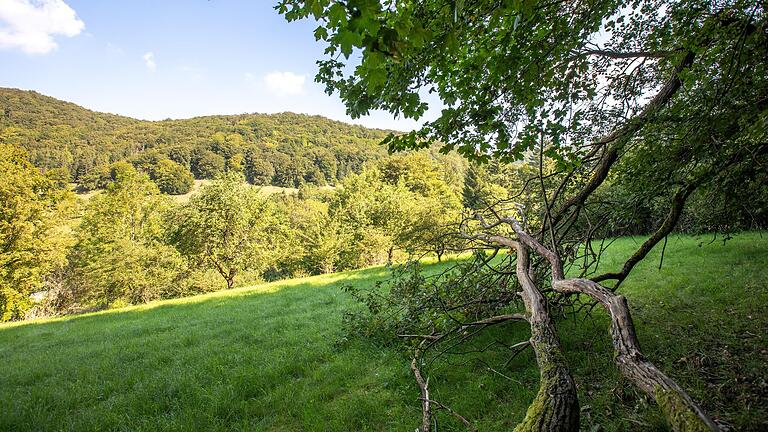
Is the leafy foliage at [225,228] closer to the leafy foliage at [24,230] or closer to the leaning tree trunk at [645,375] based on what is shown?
the leafy foliage at [24,230]

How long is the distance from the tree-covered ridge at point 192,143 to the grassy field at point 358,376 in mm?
63866

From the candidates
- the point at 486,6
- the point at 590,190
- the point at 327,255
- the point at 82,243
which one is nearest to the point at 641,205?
the point at 590,190

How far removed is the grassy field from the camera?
3.66 meters

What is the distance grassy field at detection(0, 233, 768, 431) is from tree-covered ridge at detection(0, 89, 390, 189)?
63.9 metres

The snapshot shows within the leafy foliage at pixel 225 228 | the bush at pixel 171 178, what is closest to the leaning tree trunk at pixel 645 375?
the leafy foliage at pixel 225 228

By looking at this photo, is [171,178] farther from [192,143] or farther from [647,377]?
[647,377]

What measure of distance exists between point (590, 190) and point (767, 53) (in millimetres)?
2300

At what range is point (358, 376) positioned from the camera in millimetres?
5090

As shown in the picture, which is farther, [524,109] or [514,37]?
[524,109]

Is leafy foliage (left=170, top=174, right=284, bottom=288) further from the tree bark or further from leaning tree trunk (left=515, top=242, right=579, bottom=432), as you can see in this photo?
the tree bark

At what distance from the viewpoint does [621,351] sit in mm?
1854

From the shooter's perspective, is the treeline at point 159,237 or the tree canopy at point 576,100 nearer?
the tree canopy at point 576,100

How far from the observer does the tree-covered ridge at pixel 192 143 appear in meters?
65.0

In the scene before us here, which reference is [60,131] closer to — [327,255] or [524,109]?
[327,255]
